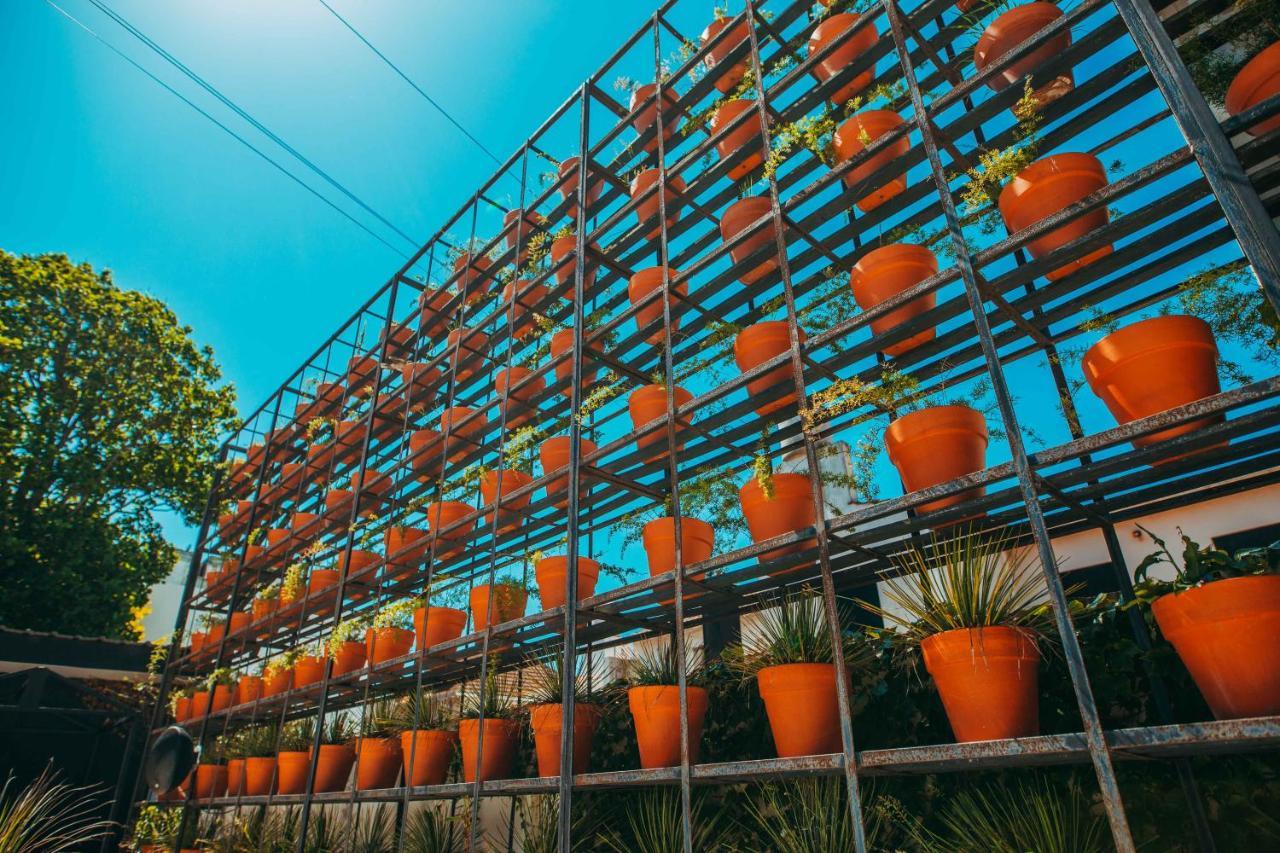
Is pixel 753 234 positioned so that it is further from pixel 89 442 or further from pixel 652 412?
pixel 89 442

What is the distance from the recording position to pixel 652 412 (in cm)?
368

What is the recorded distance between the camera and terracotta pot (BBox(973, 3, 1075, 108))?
2740mm

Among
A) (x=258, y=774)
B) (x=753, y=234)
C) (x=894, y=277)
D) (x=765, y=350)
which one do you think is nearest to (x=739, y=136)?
(x=753, y=234)

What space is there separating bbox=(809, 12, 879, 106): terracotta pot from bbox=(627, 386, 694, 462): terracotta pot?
6.12 ft

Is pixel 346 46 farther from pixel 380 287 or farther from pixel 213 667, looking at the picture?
pixel 213 667

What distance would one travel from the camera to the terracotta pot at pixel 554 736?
3424mm

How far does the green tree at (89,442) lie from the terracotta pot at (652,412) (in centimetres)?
1128

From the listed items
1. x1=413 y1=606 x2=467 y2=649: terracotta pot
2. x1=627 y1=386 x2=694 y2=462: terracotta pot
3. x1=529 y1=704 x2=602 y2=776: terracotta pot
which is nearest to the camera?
x1=529 y1=704 x2=602 y2=776: terracotta pot

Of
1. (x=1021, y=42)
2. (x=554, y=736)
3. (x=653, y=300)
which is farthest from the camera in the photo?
(x=653, y=300)

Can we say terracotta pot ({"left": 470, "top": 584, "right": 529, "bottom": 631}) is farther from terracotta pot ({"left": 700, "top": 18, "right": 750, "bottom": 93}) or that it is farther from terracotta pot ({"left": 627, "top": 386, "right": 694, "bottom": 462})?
terracotta pot ({"left": 700, "top": 18, "right": 750, "bottom": 93})

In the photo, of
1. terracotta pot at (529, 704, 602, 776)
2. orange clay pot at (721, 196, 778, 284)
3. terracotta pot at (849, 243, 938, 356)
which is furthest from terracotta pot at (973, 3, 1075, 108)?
terracotta pot at (529, 704, 602, 776)

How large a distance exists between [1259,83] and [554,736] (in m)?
3.79

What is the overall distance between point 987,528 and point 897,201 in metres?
1.63

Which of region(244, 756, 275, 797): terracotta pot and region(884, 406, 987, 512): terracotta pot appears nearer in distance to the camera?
region(884, 406, 987, 512): terracotta pot
